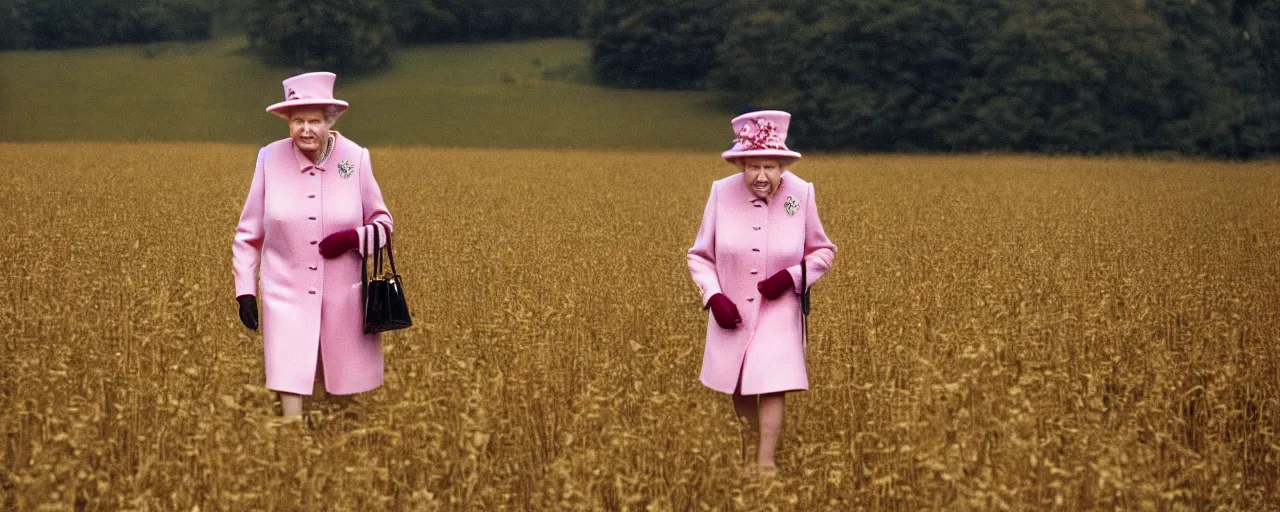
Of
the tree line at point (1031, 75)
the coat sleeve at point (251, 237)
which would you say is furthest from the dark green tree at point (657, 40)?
the coat sleeve at point (251, 237)

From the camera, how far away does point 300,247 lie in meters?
6.12

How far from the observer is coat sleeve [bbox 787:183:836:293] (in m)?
5.72

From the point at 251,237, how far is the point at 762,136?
2.25 metres

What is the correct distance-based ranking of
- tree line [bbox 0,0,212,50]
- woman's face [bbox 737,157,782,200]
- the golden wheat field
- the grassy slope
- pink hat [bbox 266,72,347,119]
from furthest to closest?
1. tree line [bbox 0,0,212,50]
2. the grassy slope
3. pink hat [bbox 266,72,347,119]
4. woman's face [bbox 737,157,782,200]
5. the golden wheat field

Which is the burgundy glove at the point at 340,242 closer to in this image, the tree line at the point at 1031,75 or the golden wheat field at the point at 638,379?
the golden wheat field at the point at 638,379

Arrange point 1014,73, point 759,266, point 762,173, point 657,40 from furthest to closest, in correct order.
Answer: point 657,40, point 1014,73, point 759,266, point 762,173

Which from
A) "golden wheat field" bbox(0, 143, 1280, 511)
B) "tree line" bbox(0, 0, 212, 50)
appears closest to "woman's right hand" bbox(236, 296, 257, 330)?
"golden wheat field" bbox(0, 143, 1280, 511)

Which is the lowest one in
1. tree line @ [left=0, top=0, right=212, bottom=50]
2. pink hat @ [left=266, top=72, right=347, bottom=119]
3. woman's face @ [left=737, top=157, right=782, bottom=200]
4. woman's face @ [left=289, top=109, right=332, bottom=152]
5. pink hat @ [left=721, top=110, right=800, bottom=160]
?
woman's face @ [left=737, top=157, right=782, bottom=200]

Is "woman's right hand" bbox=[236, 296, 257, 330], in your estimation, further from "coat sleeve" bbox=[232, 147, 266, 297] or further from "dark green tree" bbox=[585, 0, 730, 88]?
"dark green tree" bbox=[585, 0, 730, 88]

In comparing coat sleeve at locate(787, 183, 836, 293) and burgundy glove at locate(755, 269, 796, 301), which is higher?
coat sleeve at locate(787, 183, 836, 293)

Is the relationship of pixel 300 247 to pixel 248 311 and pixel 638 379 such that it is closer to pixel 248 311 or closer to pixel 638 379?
pixel 248 311

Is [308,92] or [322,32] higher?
[322,32]

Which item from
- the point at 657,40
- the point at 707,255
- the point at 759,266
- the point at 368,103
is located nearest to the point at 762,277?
the point at 759,266

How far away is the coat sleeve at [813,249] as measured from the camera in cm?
572
